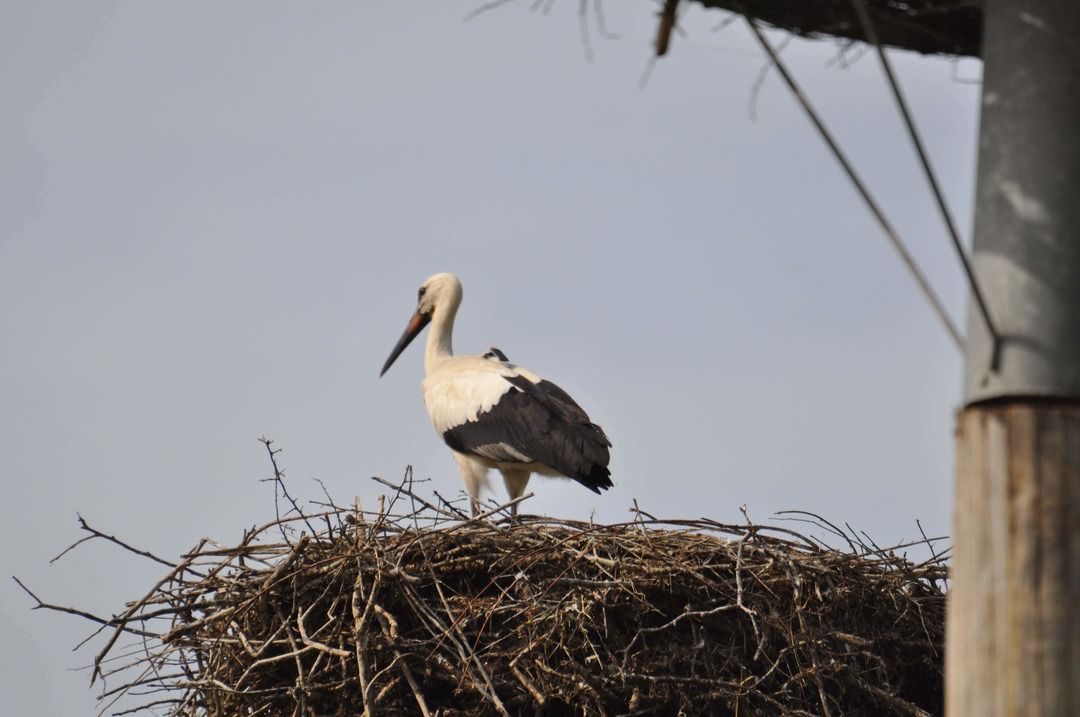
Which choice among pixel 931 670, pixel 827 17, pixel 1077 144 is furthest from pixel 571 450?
pixel 1077 144

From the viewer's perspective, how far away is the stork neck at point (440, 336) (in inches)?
405

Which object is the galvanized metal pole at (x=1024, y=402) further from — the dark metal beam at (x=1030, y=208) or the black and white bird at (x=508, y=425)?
the black and white bird at (x=508, y=425)

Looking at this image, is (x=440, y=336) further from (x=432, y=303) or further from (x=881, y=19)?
(x=881, y=19)

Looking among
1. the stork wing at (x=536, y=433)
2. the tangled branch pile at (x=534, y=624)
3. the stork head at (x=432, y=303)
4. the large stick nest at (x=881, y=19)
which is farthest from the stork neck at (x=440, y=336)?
the large stick nest at (x=881, y=19)

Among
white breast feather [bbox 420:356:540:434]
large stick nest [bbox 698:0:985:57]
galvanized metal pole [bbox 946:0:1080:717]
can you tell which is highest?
white breast feather [bbox 420:356:540:434]

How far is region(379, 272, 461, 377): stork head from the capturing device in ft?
34.3

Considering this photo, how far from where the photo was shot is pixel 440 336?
1035cm

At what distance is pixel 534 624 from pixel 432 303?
15.5ft

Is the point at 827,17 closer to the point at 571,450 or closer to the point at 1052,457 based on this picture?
the point at 1052,457

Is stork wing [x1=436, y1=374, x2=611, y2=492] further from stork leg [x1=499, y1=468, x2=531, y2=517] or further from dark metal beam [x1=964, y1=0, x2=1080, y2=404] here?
dark metal beam [x1=964, y1=0, x2=1080, y2=404]

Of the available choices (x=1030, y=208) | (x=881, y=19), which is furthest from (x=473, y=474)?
(x=1030, y=208)

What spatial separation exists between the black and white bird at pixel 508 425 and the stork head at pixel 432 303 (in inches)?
18.0

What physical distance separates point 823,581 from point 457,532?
5.15ft

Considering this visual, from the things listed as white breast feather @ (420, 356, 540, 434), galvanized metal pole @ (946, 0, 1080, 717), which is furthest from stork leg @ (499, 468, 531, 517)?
galvanized metal pole @ (946, 0, 1080, 717)
